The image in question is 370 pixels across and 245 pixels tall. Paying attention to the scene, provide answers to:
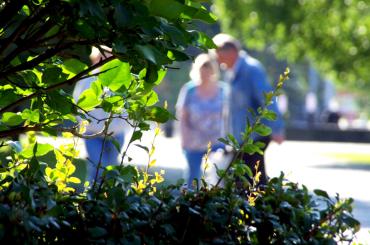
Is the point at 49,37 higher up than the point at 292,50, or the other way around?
the point at 292,50

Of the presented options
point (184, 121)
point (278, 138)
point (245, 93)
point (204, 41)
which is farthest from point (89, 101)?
point (184, 121)

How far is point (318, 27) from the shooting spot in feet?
103

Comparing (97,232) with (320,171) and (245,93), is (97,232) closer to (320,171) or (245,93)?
(245,93)

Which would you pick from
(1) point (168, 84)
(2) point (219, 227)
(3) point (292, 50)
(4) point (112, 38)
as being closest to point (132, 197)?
(2) point (219, 227)

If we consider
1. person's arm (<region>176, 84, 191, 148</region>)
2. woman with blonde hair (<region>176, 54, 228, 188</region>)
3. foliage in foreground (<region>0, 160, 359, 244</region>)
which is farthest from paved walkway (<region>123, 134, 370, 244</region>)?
foliage in foreground (<region>0, 160, 359, 244</region>)

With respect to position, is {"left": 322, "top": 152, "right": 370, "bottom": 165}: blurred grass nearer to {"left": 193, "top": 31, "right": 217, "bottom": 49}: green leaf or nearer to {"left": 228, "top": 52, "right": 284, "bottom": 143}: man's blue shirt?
{"left": 228, "top": 52, "right": 284, "bottom": 143}: man's blue shirt

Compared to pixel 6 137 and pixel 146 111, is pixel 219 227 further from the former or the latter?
pixel 6 137

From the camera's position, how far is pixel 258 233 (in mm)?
3328

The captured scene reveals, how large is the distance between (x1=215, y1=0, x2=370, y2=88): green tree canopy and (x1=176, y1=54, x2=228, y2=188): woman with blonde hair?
18.8 meters

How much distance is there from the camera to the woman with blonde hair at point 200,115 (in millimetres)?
11078

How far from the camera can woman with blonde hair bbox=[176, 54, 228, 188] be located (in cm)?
1108

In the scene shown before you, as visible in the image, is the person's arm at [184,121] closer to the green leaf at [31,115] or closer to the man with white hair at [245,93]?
the man with white hair at [245,93]

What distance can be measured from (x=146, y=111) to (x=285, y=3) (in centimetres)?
2789

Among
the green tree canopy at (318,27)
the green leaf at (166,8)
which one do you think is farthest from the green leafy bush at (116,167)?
the green tree canopy at (318,27)
